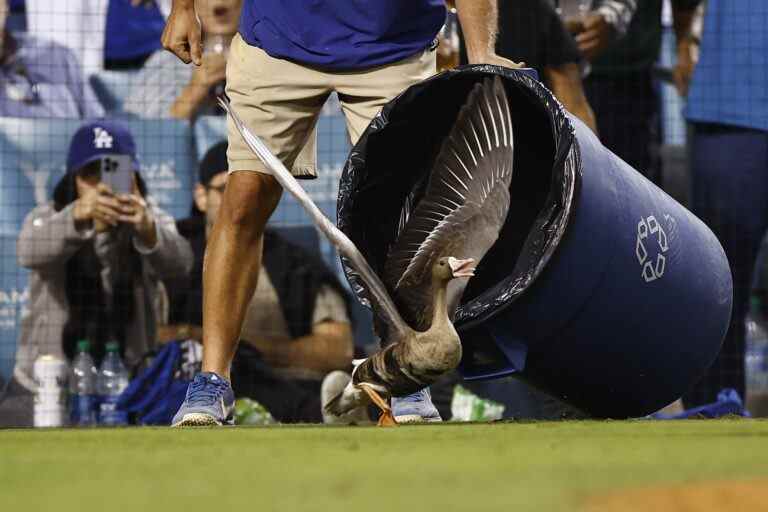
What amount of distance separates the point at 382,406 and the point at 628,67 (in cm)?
401

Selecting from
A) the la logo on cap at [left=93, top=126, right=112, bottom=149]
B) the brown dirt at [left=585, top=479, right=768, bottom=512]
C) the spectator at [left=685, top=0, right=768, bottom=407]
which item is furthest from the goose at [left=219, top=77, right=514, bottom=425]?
the spectator at [left=685, top=0, right=768, bottom=407]

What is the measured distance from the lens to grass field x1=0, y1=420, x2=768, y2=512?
1583 millimetres

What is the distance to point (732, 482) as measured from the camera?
5.54ft

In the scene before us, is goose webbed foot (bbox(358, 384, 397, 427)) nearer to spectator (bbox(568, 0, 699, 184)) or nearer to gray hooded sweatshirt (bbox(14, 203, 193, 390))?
gray hooded sweatshirt (bbox(14, 203, 193, 390))

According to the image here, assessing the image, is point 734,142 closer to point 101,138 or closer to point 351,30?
point 101,138

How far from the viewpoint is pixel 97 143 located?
6.73 m

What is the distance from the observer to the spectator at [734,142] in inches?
267

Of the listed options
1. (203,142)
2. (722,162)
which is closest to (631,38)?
(722,162)

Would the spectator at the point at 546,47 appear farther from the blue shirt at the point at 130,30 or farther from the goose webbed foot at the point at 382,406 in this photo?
the goose webbed foot at the point at 382,406

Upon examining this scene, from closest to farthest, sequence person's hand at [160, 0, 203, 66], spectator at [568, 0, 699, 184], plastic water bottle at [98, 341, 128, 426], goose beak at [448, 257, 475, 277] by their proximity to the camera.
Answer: goose beak at [448, 257, 475, 277] → person's hand at [160, 0, 203, 66] → plastic water bottle at [98, 341, 128, 426] → spectator at [568, 0, 699, 184]

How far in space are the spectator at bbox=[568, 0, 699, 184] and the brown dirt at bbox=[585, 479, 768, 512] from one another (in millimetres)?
5301

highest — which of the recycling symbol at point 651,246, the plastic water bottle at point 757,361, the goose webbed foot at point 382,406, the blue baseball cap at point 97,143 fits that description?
the recycling symbol at point 651,246

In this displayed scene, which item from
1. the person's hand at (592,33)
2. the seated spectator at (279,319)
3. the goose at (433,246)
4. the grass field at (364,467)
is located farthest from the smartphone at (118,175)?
the grass field at (364,467)

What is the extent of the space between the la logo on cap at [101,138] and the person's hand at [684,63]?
8.88 feet
